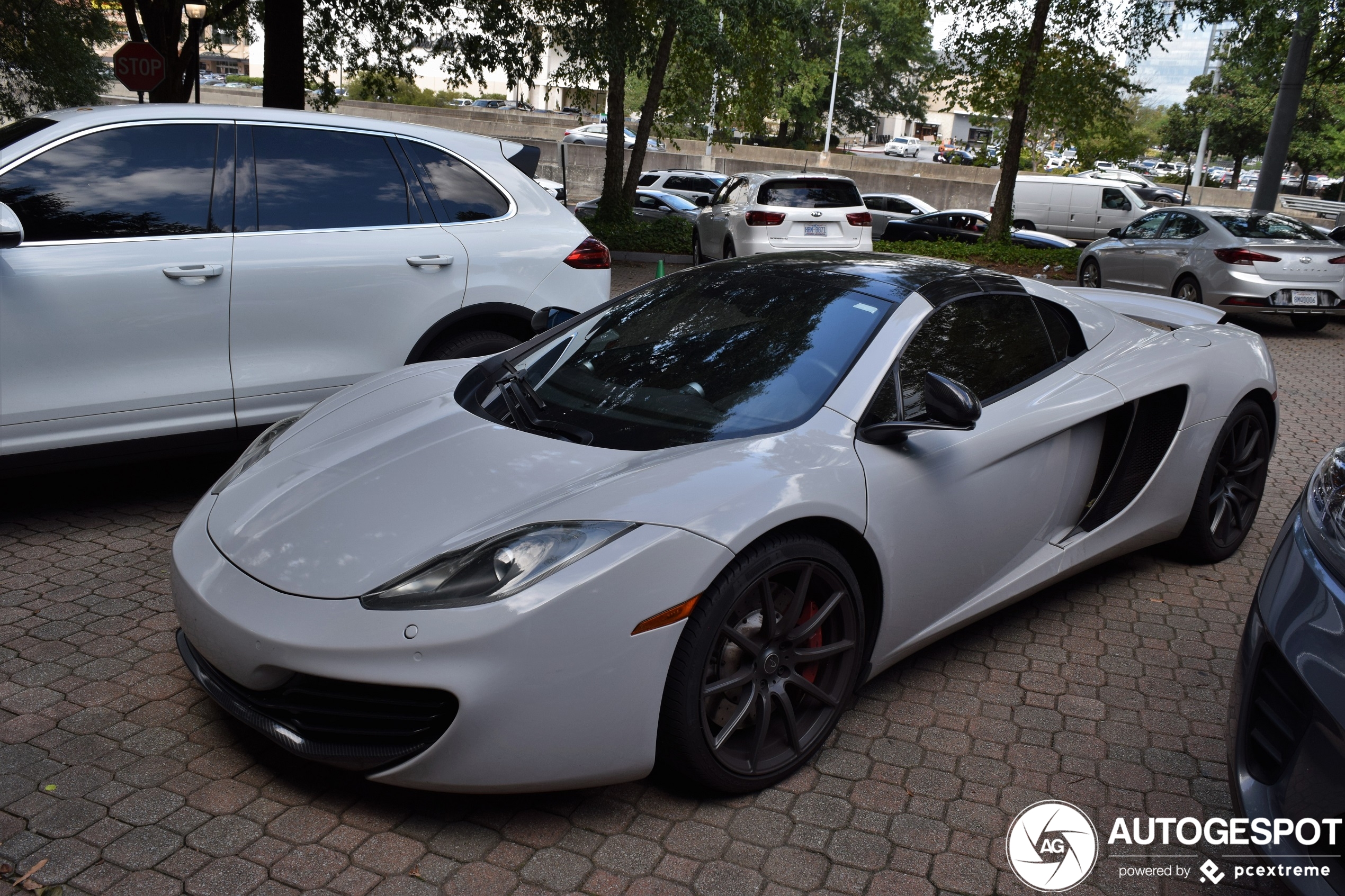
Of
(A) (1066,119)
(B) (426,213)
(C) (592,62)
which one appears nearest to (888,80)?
(A) (1066,119)

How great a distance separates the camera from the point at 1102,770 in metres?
3.11

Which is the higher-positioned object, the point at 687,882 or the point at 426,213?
the point at 426,213

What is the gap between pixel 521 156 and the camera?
5715 mm

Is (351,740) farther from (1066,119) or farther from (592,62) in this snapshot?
(1066,119)

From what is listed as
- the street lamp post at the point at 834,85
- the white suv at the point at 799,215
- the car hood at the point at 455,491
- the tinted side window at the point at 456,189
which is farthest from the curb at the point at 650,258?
the street lamp post at the point at 834,85

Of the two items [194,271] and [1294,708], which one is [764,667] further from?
[194,271]

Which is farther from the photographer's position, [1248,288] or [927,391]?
[1248,288]

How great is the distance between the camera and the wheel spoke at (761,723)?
9.27 ft

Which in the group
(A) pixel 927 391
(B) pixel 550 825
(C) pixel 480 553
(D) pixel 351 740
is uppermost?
(A) pixel 927 391

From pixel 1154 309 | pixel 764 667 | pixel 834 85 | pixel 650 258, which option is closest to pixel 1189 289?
pixel 650 258

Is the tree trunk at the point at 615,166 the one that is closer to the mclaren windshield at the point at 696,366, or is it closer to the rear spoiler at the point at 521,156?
the rear spoiler at the point at 521,156

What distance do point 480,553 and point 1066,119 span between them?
816 inches

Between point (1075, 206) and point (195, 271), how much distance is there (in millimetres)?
28273

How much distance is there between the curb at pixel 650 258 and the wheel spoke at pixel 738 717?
13.8 m
